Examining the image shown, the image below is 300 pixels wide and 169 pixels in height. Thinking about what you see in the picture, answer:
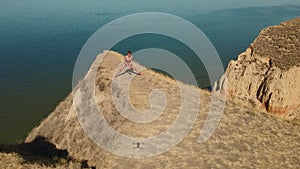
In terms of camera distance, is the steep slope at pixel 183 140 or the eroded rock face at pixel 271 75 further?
the eroded rock face at pixel 271 75

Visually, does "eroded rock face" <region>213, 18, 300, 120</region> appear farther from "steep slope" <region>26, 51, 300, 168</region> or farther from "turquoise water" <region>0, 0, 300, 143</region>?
"turquoise water" <region>0, 0, 300, 143</region>

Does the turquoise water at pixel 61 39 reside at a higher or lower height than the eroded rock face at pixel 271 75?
higher

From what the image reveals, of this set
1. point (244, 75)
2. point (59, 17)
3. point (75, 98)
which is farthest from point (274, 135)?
point (59, 17)

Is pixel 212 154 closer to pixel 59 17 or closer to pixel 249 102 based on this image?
pixel 249 102

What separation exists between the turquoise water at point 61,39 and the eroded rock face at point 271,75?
2451 centimetres

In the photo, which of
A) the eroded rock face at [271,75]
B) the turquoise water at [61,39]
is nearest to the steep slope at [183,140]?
the eroded rock face at [271,75]

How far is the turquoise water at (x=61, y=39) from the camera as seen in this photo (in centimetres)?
4522

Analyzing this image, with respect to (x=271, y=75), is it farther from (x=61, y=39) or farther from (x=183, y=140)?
(x=61, y=39)

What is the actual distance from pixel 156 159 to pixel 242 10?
406ft

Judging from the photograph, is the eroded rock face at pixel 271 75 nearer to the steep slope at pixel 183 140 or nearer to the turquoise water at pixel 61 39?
the steep slope at pixel 183 140

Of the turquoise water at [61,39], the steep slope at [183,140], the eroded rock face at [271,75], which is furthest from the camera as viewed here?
the turquoise water at [61,39]

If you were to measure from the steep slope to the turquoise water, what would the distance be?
15.8m

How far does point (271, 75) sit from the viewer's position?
26266 millimetres

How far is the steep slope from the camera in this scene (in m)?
17.8
